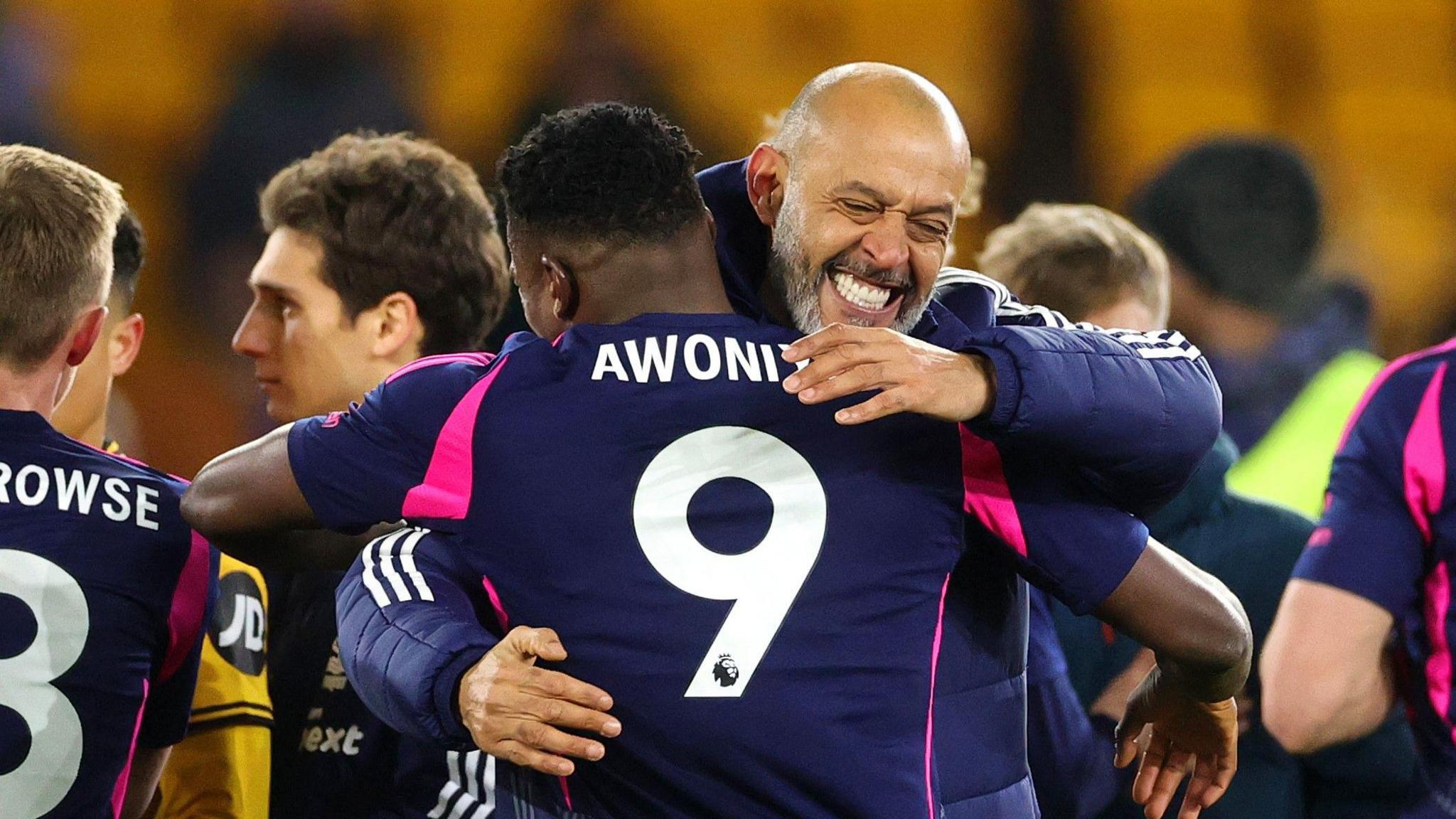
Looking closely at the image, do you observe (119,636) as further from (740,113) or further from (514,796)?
(740,113)

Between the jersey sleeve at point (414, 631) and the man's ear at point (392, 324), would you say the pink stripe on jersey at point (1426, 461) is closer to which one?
the jersey sleeve at point (414, 631)

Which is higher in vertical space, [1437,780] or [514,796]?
[514,796]

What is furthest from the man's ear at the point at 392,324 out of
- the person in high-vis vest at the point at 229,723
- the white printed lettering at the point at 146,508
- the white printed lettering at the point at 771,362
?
the white printed lettering at the point at 771,362

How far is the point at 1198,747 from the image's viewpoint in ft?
7.52

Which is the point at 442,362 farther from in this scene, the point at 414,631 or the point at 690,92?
the point at 690,92

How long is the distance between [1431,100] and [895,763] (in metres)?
6.81

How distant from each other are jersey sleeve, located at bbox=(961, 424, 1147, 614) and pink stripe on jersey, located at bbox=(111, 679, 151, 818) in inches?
49.3

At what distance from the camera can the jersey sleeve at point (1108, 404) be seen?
6.12 ft

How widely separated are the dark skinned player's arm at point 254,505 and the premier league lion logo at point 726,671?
546mm

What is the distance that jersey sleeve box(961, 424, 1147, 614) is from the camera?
2.01m

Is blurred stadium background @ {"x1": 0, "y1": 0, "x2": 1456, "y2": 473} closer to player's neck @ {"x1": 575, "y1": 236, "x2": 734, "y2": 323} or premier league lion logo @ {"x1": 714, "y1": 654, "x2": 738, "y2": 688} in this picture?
player's neck @ {"x1": 575, "y1": 236, "x2": 734, "y2": 323}

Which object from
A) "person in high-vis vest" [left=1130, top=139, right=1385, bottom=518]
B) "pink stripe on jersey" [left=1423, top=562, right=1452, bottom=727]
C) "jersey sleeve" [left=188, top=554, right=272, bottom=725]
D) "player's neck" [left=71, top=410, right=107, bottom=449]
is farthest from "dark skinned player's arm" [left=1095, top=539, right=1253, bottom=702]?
"person in high-vis vest" [left=1130, top=139, right=1385, bottom=518]

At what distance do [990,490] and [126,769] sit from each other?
1.33 metres

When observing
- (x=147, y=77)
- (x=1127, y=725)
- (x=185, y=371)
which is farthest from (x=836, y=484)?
(x=147, y=77)
